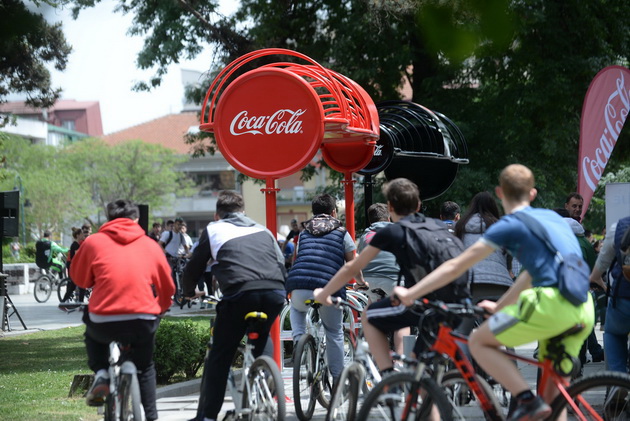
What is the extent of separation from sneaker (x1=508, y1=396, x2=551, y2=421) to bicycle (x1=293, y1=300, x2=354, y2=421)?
287 cm

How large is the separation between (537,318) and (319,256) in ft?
11.7

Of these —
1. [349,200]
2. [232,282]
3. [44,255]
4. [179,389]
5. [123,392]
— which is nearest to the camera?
[123,392]

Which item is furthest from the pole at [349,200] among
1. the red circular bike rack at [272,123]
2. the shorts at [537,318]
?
the shorts at [537,318]

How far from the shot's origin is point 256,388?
6277 mm

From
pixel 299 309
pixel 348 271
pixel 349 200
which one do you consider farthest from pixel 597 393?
pixel 349 200

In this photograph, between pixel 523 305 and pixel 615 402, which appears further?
pixel 615 402

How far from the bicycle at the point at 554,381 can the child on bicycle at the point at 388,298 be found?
1.83ft

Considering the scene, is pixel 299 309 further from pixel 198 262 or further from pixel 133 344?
pixel 133 344

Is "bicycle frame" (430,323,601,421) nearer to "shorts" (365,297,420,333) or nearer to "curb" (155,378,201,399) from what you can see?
"shorts" (365,297,420,333)

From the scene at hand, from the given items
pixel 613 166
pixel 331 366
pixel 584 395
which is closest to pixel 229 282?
pixel 331 366

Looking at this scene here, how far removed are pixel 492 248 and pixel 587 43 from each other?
15415mm

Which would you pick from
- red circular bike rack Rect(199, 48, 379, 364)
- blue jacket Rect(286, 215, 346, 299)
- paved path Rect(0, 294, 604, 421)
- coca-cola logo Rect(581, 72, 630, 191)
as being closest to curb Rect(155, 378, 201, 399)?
paved path Rect(0, 294, 604, 421)

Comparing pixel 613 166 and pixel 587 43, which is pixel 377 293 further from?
pixel 613 166

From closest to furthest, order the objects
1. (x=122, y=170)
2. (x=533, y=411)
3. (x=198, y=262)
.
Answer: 1. (x=533, y=411)
2. (x=198, y=262)
3. (x=122, y=170)
